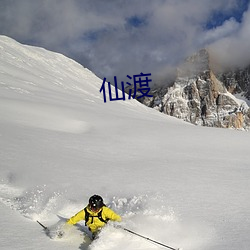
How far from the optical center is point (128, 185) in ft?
26.7

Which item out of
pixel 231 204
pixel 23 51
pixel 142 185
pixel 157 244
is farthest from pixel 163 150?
pixel 23 51

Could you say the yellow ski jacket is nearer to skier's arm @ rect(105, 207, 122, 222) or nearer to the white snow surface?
skier's arm @ rect(105, 207, 122, 222)

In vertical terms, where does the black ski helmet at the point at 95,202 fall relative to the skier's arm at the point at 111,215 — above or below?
above

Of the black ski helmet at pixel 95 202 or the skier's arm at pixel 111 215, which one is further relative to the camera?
the skier's arm at pixel 111 215

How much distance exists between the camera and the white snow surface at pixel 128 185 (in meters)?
5.52

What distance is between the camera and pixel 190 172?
367 inches

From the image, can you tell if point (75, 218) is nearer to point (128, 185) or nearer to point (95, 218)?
point (95, 218)

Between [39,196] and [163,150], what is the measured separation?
639cm

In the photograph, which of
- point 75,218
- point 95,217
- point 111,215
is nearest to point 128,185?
point 111,215

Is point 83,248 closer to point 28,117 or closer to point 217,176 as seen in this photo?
point 217,176

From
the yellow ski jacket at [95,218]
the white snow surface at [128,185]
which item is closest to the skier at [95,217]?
the yellow ski jacket at [95,218]

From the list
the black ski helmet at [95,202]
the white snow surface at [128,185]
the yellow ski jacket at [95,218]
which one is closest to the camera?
the white snow surface at [128,185]

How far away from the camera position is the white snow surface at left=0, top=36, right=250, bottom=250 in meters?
5.52

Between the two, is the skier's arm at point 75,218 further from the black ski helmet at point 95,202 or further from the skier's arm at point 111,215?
the skier's arm at point 111,215
